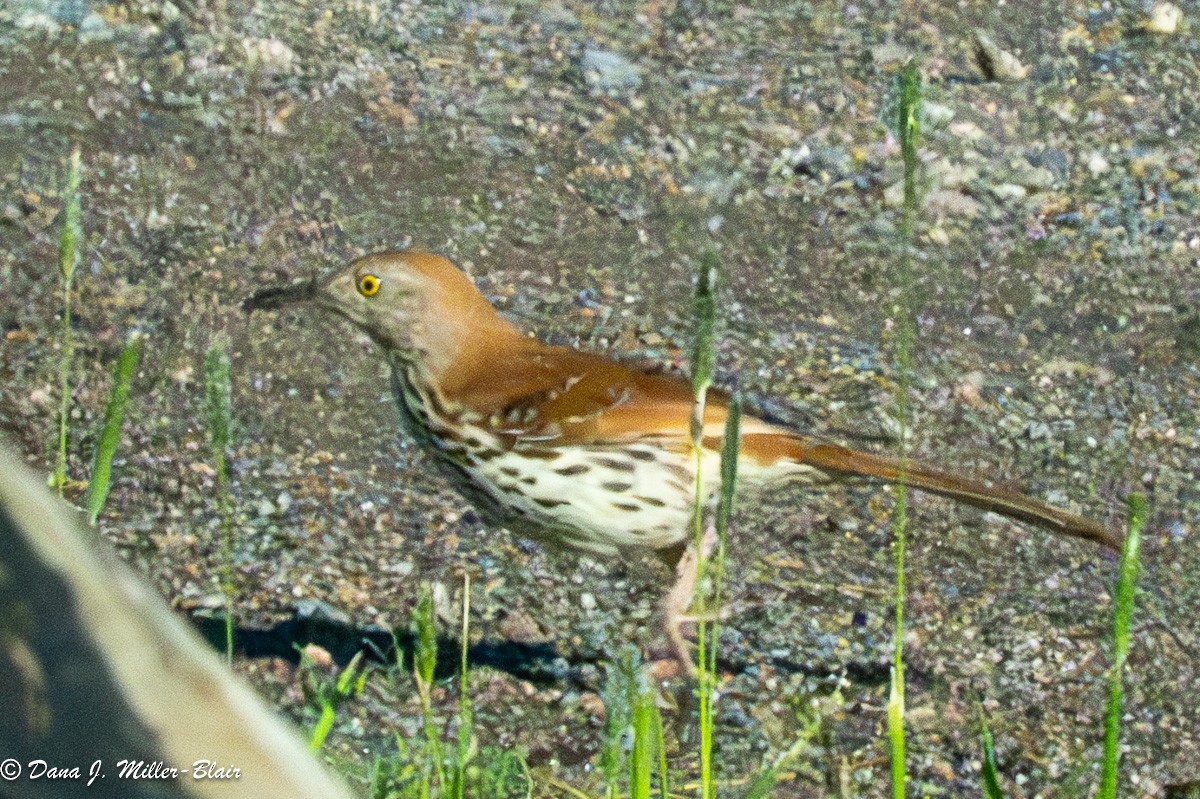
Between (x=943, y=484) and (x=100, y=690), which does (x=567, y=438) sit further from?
(x=100, y=690)

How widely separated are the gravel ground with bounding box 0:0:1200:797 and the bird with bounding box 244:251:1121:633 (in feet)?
1.02

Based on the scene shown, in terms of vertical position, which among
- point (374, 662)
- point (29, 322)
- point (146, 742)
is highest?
point (146, 742)

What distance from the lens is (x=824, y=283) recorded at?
4262mm

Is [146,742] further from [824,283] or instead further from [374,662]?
[824,283]

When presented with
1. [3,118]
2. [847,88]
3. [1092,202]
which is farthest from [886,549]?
[3,118]

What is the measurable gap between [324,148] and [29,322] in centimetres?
100

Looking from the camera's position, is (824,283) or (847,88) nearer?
(824,283)

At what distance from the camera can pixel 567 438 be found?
9.98 ft

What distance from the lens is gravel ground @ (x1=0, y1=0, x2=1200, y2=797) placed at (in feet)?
10.4

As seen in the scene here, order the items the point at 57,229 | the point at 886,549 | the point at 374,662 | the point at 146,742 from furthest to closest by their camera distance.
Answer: the point at 57,229, the point at 886,549, the point at 374,662, the point at 146,742

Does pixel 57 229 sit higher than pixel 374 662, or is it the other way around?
pixel 57 229

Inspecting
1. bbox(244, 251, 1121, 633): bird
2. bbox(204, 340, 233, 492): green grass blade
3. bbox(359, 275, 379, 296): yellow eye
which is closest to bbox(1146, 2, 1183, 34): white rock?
bbox(244, 251, 1121, 633): bird

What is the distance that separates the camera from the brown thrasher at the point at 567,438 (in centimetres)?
305

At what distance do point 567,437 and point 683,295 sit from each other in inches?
47.1
